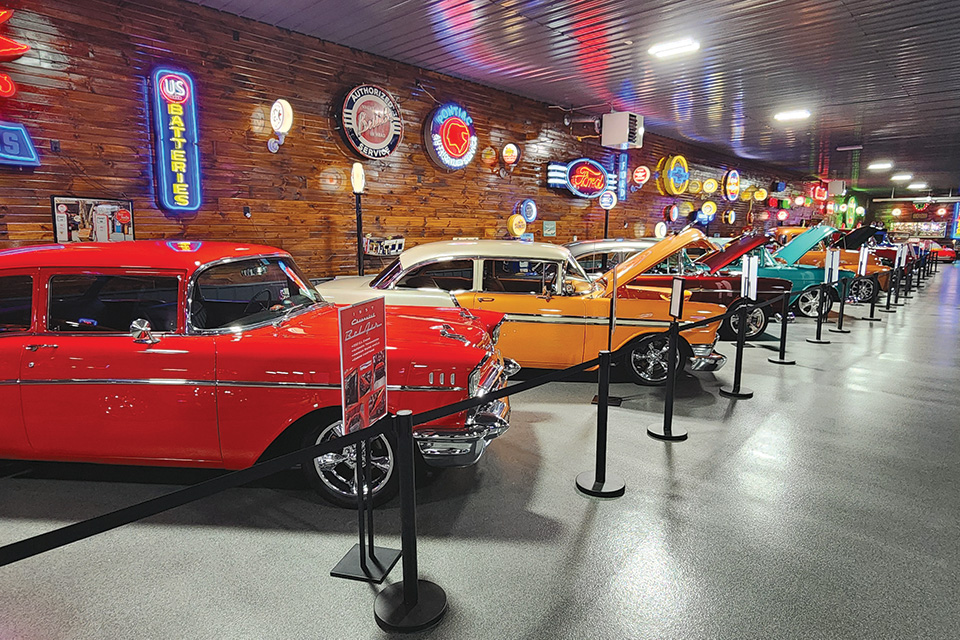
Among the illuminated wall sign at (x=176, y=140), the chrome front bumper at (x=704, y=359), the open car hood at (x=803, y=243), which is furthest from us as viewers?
the open car hood at (x=803, y=243)

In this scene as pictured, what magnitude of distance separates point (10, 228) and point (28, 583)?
5003 millimetres

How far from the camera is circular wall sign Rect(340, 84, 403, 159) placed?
8906mm

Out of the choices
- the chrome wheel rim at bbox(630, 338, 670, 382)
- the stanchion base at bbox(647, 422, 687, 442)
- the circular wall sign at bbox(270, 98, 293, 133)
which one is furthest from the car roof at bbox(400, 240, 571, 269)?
the circular wall sign at bbox(270, 98, 293, 133)

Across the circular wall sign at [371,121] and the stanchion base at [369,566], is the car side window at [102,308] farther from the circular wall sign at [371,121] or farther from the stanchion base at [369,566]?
the circular wall sign at [371,121]

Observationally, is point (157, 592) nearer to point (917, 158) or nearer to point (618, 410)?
point (618, 410)

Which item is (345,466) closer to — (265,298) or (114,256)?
(265,298)

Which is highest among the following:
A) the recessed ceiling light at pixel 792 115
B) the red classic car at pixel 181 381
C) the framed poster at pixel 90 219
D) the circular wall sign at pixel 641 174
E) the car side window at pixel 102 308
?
the recessed ceiling light at pixel 792 115

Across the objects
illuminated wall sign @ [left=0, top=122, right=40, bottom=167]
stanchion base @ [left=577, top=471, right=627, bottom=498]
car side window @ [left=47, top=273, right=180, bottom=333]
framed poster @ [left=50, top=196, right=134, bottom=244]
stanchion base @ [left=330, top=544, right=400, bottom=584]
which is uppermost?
illuminated wall sign @ [left=0, top=122, right=40, bottom=167]

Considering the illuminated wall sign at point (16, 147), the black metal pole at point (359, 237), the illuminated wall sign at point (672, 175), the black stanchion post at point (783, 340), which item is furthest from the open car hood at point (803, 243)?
the illuminated wall sign at point (16, 147)

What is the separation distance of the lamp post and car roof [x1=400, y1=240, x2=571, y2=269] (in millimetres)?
2668

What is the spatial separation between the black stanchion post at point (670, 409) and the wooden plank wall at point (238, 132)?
6.17 meters

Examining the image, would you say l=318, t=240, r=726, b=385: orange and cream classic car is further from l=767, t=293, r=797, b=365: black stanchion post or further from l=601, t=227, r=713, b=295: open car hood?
l=767, t=293, r=797, b=365: black stanchion post

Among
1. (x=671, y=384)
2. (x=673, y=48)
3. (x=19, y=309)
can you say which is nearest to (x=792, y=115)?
(x=673, y=48)

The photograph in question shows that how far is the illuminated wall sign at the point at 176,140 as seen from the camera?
696 centimetres
